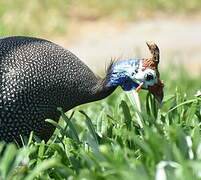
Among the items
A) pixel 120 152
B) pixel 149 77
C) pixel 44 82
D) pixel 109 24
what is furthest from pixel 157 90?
pixel 109 24

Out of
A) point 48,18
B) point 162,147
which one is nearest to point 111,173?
point 162,147

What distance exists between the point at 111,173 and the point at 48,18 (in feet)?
19.3

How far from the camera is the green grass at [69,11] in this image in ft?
25.2

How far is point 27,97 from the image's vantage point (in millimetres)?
2732

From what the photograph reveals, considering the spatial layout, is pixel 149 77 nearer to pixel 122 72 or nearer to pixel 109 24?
pixel 122 72

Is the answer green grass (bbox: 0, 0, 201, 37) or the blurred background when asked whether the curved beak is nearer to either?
the blurred background

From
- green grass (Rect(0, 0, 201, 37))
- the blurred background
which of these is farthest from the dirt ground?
green grass (Rect(0, 0, 201, 37))

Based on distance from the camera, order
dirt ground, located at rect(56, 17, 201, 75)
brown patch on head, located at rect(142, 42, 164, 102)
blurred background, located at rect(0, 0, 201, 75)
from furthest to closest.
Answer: blurred background, located at rect(0, 0, 201, 75) < dirt ground, located at rect(56, 17, 201, 75) < brown patch on head, located at rect(142, 42, 164, 102)

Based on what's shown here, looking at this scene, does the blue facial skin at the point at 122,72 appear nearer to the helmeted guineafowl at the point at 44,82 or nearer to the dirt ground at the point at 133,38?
the helmeted guineafowl at the point at 44,82

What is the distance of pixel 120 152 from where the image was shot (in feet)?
7.63

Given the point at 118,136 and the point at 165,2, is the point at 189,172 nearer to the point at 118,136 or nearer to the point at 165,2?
the point at 118,136

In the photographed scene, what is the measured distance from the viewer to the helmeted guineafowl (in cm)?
271

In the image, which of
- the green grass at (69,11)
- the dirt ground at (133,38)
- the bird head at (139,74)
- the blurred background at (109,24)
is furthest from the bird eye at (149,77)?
the green grass at (69,11)

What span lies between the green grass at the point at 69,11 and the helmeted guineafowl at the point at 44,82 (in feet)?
14.6
